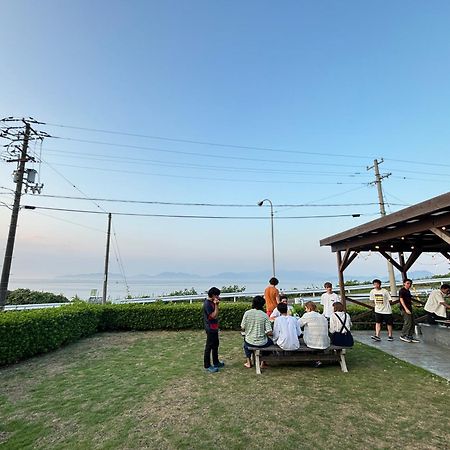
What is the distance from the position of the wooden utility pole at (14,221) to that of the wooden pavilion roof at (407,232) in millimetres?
11959

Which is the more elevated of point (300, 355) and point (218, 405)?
point (300, 355)

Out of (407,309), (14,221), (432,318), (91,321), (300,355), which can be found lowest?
(300,355)

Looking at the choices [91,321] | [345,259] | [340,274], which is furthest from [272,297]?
[91,321]

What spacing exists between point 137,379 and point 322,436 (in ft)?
10.6

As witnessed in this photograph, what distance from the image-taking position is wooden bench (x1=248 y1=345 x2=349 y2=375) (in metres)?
5.13

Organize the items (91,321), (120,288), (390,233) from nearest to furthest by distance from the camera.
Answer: (390,233), (91,321), (120,288)

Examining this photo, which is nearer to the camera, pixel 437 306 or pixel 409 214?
pixel 409 214

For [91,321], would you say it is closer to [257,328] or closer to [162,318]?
[162,318]

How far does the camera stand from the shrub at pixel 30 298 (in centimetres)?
1709

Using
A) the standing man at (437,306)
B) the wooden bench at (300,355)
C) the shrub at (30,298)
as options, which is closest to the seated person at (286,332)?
the wooden bench at (300,355)

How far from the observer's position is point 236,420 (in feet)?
11.2

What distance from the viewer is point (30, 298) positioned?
56.9 ft

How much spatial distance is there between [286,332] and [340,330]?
40.2 inches

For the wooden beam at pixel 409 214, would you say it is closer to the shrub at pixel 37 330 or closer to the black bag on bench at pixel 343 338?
the black bag on bench at pixel 343 338
